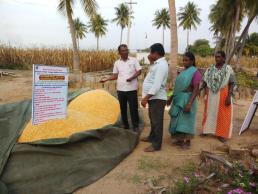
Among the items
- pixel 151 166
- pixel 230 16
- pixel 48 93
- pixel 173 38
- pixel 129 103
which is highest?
pixel 230 16

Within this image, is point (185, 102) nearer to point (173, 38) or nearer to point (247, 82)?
point (173, 38)

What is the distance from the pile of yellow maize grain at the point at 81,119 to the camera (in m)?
3.82

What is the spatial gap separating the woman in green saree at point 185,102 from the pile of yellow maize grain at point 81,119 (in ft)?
3.37

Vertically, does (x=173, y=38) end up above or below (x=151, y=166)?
above

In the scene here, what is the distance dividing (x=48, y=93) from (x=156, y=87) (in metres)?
1.35

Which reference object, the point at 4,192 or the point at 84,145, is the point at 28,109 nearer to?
the point at 84,145

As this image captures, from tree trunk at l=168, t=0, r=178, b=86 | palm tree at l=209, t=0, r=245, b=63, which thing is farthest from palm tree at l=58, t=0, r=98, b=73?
palm tree at l=209, t=0, r=245, b=63

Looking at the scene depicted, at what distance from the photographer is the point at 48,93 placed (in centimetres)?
371

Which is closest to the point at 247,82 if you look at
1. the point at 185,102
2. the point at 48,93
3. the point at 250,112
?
the point at 250,112

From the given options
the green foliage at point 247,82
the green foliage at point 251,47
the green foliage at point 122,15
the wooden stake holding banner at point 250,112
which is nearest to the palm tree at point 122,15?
the green foliage at point 122,15

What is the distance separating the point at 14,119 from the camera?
4.27 m

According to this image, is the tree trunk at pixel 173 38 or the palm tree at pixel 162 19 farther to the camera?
the palm tree at pixel 162 19

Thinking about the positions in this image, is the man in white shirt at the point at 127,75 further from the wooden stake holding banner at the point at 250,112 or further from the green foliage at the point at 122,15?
the green foliage at the point at 122,15

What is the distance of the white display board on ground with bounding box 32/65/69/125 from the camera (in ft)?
11.7
